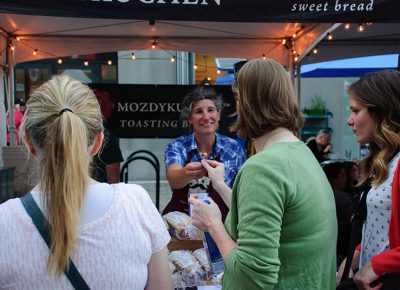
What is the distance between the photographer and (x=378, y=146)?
1.96 metres

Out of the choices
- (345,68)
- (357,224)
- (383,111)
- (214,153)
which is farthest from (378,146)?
(345,68)

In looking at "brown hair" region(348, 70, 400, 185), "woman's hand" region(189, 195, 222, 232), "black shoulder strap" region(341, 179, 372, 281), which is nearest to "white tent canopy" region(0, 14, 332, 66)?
"brown hair" region(348, 70, 400, 185)

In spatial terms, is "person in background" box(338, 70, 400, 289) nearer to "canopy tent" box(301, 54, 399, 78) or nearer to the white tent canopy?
the white tent canopy

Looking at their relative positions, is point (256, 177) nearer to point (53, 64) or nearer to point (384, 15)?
point (384, 15)

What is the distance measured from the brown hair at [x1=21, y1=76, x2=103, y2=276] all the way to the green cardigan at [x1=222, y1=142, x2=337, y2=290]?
0.48 metres

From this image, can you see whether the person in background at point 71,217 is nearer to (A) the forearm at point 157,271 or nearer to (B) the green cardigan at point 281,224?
(A) the forearm at point 157,271

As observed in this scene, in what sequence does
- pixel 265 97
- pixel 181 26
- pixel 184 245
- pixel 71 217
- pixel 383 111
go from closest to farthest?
pixel 71 217
pixel 265 97
pixel 383 111
pixel 184 245
pixel 181 26

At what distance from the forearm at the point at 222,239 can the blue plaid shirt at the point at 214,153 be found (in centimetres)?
135

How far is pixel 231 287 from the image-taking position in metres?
1.40

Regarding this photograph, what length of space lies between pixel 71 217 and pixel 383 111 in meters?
1.39

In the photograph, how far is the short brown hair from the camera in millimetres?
1441

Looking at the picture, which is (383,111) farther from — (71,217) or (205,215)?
(71,217)

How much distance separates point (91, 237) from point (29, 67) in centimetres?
1086

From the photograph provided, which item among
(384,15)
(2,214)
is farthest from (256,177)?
(384,15)
